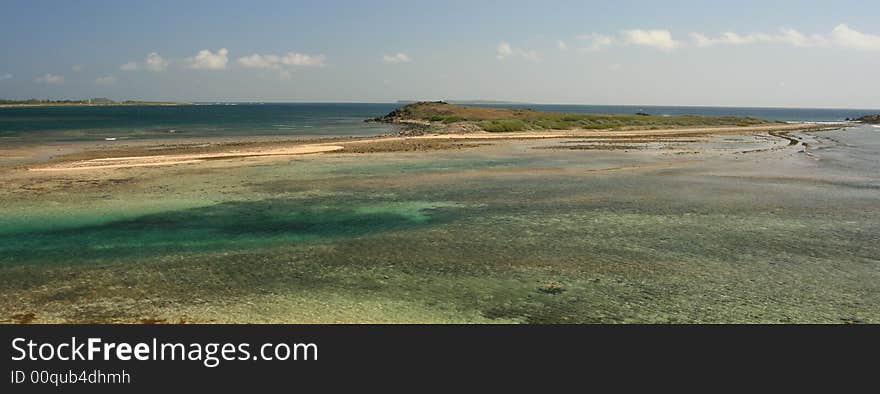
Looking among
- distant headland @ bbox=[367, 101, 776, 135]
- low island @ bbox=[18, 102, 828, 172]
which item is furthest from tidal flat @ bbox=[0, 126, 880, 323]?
distant headland @ bbox=[367, 101, 776, 135]

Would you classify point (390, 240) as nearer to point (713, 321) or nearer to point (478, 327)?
point (478, 327)

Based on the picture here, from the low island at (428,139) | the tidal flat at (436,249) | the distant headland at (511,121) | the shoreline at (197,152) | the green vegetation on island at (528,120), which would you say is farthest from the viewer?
the green vegetation on island at (528,120)

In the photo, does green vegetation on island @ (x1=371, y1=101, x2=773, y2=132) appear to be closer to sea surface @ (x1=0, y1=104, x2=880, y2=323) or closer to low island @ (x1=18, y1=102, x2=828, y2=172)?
low island @ (x1=18, y1=102, x2=828, y2=172)

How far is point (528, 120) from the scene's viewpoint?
3588 inches

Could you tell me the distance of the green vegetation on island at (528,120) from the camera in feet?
286

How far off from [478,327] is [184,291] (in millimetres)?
6901

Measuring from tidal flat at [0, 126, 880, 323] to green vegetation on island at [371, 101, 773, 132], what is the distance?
53720mm

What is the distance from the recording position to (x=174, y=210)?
23.5 metres

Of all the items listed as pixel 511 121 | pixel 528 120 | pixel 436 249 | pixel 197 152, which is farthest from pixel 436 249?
pixel 528 120

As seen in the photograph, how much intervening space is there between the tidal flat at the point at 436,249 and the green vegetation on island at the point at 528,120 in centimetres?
5372

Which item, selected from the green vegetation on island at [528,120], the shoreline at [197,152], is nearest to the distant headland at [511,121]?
the green vegetation on island at [528,120]

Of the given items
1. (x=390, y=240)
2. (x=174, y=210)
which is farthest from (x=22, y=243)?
(x=390, y=240)

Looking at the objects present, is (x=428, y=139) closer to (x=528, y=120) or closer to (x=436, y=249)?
(x=528, y=120)

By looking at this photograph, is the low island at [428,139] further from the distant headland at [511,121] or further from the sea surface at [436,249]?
the sea surface at [436,249]
